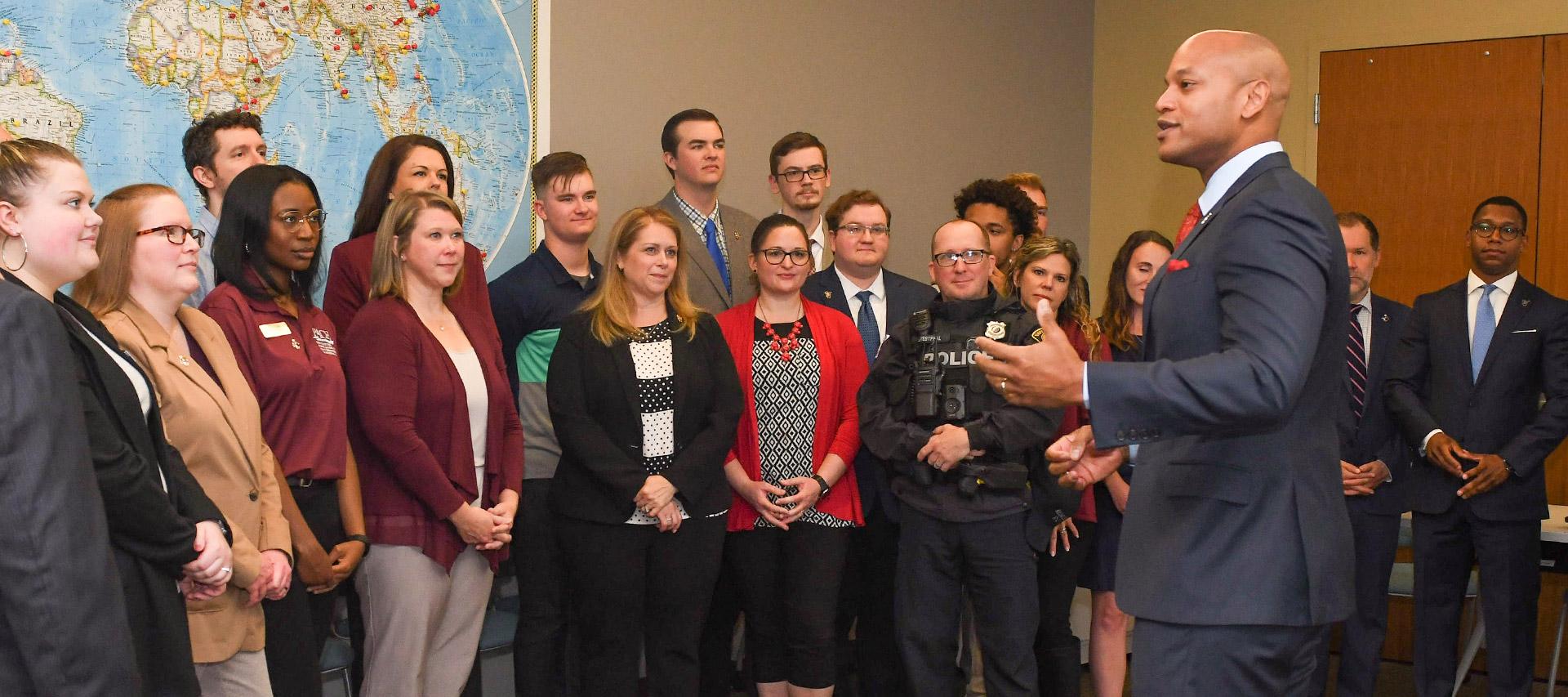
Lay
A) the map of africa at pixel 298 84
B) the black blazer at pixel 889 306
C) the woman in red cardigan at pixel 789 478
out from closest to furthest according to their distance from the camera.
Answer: the map of africa at pixel 298 84, the woman in red cardigan at pixel 789 478, the black blazer at pixel 889 306

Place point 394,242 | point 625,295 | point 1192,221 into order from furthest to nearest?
point 625,295 → point 394,242 → point 1192,221

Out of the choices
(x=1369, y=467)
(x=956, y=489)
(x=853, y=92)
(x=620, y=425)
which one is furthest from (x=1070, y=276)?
(x=853, y=92)

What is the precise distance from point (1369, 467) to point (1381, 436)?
0.18m

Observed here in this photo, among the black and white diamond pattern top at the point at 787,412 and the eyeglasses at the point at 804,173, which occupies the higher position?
the eyeglasses at the point at 804,173

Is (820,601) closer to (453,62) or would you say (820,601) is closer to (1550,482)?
(453,62)

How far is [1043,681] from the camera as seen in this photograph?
13.1ft

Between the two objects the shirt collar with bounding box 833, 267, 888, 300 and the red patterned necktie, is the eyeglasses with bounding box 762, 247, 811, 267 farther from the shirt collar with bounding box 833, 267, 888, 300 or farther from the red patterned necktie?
the red patterned necktie

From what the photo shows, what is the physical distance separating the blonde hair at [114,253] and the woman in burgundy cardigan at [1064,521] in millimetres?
2402

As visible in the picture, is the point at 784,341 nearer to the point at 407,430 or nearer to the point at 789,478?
the point at 789,478

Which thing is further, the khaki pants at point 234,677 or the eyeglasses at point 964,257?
the eyeglasses at point 964,257

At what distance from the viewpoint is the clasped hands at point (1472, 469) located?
4285 mm

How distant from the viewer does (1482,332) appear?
4.50 meters

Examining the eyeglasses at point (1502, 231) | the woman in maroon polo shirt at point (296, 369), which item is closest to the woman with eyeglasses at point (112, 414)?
the woman in maroon polo shirt at point (296, 369)

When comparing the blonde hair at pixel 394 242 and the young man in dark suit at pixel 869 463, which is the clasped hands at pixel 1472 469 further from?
the blonde hair at pixel 394 242
